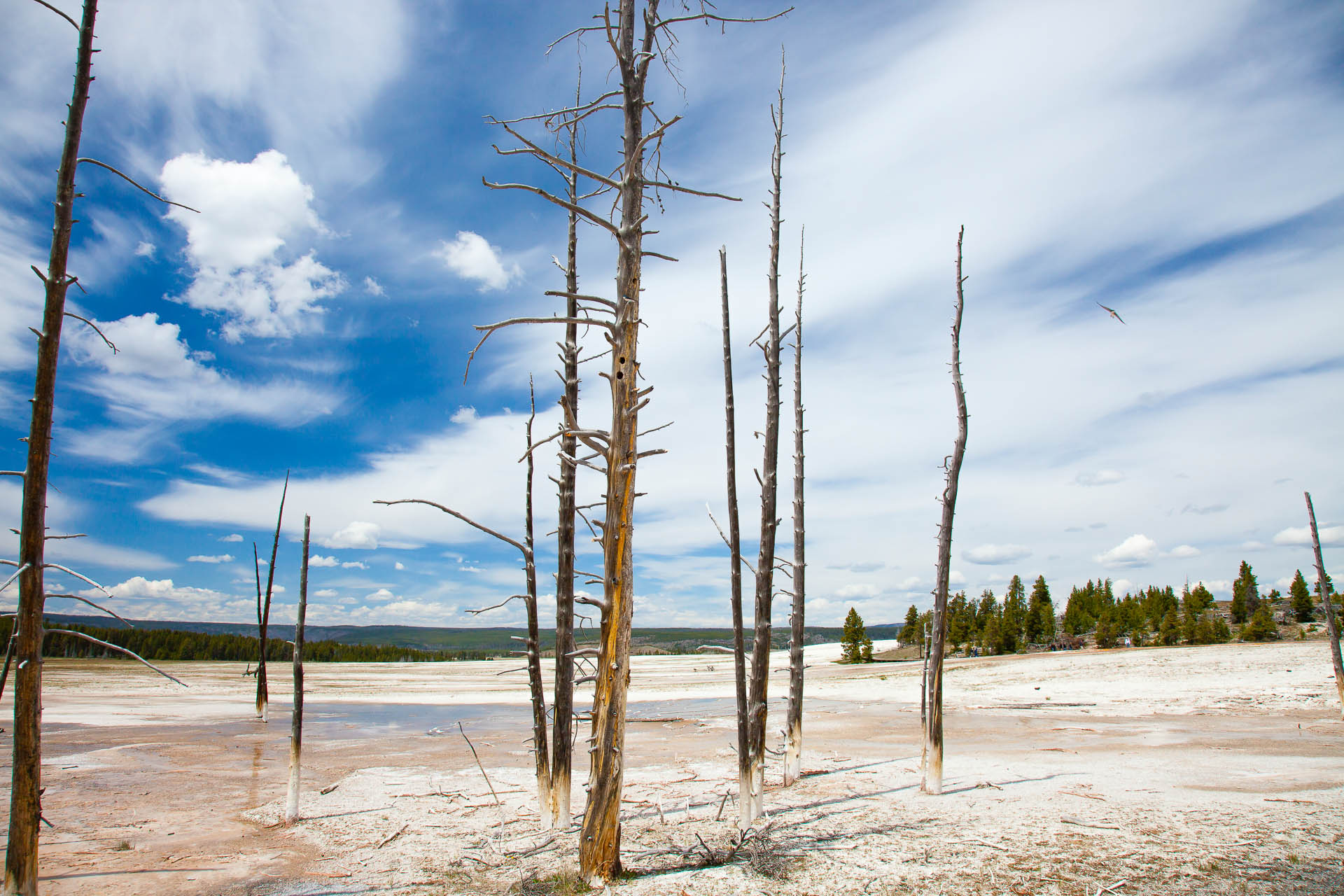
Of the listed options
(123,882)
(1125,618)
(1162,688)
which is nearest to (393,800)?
(123,882)

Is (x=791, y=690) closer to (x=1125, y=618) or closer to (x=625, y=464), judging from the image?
(x=625, y=464)

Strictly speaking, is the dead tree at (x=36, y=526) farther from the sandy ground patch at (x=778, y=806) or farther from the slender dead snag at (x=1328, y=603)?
the slender dead snag at (x=1328, y=603)

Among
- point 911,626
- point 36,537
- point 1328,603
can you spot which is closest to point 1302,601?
point 911,626

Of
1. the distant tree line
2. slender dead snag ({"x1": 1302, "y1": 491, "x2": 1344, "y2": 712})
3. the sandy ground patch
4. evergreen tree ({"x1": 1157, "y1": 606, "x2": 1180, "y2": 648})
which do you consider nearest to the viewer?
the sandy ground patch

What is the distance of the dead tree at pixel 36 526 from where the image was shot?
17.0ft

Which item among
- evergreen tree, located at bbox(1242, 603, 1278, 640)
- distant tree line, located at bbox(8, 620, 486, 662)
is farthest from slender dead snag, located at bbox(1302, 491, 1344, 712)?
distant tree line, located at bbox(8, 620, 486, 662)

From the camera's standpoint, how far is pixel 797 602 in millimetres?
11523

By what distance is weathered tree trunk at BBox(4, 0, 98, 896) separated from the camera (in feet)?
17.0

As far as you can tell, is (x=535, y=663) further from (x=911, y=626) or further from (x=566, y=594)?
(x=911, y=626)

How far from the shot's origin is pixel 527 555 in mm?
9203

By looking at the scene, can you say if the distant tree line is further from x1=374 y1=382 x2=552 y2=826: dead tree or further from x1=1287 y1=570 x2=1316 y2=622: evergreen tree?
x1=1287 y1=570 x2=1316 y2=622: evergreen tree

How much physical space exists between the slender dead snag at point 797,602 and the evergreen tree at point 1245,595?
226ft

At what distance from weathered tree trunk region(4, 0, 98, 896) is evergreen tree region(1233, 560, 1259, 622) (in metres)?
78.3

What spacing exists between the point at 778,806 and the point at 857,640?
205ft
